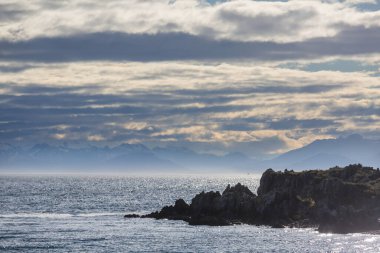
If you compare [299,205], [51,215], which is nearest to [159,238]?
[299,205]

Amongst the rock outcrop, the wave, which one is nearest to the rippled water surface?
the rock outcrop

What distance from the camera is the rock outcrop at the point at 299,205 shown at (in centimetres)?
14812

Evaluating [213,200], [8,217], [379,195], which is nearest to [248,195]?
[213,200]

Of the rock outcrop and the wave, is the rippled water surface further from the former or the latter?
the wave

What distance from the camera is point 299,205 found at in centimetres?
16175

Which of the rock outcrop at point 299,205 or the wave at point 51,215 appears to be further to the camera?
A: the wave at point 51,215

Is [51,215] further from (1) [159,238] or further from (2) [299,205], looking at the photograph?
(2) [299,205]

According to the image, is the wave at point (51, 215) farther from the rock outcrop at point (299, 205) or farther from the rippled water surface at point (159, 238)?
the rock outcrop at point (299, 205)

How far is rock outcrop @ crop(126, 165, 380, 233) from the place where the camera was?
486ft

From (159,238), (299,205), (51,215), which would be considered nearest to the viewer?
(159,238)

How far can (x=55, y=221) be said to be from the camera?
172750mm

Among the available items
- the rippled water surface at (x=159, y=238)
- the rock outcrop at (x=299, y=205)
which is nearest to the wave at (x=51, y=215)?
the rippled water surface at (x=159, y=238)

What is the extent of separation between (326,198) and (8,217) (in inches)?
3176

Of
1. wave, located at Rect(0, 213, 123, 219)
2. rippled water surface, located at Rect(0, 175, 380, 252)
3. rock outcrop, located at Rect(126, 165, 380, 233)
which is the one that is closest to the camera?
rippled water surface, located at Rect(0, 175, 380, 252)
